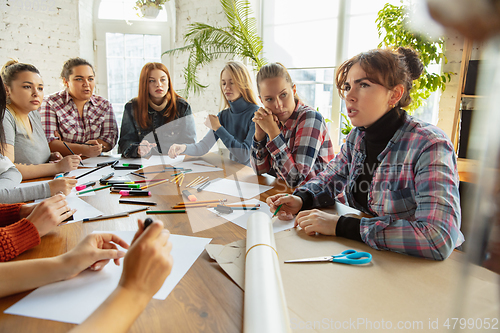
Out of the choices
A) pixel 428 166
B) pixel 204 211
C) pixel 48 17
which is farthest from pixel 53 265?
pixel 48 17

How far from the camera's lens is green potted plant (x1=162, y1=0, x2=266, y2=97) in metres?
3.39

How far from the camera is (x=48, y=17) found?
137 inches

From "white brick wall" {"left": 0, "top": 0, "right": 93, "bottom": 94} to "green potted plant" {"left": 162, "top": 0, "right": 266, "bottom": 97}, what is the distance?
1.07 meters

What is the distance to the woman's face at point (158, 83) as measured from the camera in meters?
2.30

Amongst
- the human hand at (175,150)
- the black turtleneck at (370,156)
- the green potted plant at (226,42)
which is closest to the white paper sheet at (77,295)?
the black turtleneck at (370,156)

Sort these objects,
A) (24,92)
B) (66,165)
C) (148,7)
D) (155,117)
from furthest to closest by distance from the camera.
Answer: (148,7) → (155,117) → (24,92) → (66,165)

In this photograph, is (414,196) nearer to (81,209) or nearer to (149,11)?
(81,209)

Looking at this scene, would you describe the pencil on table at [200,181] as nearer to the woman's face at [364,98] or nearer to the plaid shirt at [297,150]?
the plaid shirt at [297,150]

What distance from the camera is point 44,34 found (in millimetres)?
3467

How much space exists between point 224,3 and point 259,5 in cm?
64

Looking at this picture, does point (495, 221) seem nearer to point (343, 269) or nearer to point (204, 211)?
point (343, 269)

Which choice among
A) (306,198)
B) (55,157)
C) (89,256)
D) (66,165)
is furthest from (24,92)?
(306,198)

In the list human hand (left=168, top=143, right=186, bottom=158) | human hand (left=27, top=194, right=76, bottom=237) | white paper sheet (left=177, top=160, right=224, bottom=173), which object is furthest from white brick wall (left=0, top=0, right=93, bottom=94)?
human hand (left=27, top=194, right=76, bottom=237)

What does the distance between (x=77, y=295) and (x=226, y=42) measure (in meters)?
3.38
